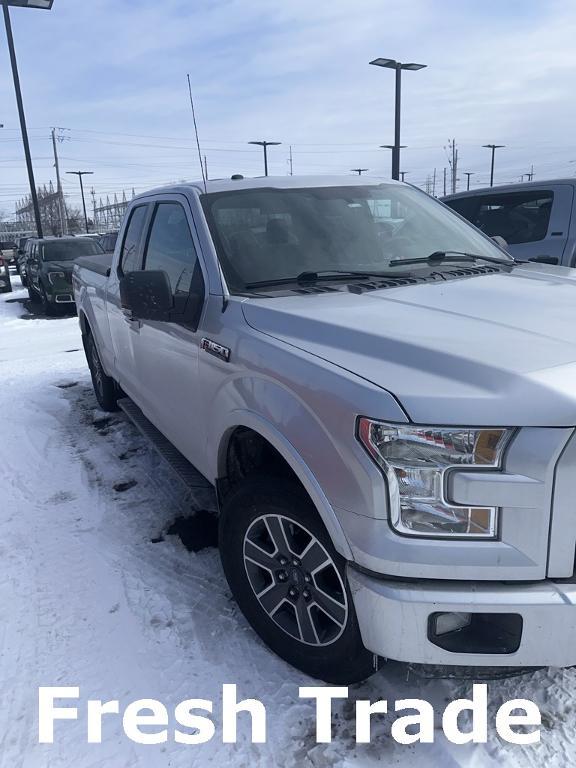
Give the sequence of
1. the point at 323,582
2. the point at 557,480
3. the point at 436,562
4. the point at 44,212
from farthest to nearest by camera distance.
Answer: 1. the point at 44,212
2. the point at 323,582
3. the point at 436,562
4. the point at 557,480

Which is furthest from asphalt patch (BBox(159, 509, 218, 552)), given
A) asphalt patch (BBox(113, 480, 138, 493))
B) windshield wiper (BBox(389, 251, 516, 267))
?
windshield wiper (BBox(389, 251, 516, 267))

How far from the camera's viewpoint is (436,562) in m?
1.80

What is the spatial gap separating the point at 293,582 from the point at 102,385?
3.94m

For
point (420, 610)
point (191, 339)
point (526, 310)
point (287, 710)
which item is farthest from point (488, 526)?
point (191, 339)

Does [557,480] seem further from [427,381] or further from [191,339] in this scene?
[191,339]

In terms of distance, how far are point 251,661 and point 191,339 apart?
144 centimetres

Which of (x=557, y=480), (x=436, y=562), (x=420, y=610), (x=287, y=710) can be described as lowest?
(x=287, y=710)

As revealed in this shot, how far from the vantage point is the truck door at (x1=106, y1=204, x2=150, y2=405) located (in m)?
4.09

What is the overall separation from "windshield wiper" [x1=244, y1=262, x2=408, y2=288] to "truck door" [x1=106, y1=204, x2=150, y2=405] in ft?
4.24

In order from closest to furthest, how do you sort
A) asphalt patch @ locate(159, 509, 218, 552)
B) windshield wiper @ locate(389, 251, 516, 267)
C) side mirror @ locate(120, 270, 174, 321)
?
side mirror @ locate(120, 270, 174, 321)
windshield wiper @ locate(389, 251, 516, 267)
asphalt patch @ locate(159, 509, 218, 552)

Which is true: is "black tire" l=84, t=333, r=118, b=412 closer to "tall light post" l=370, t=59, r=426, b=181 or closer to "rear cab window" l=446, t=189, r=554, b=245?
"rear cab window" l=446, t=189, r=554, b=245

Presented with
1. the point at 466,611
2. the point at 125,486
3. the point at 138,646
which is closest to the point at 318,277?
the point at 466,611

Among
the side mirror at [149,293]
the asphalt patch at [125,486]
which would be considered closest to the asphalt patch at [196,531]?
the asphalt patch at [125,486]

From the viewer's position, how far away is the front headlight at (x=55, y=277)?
1283 cm
